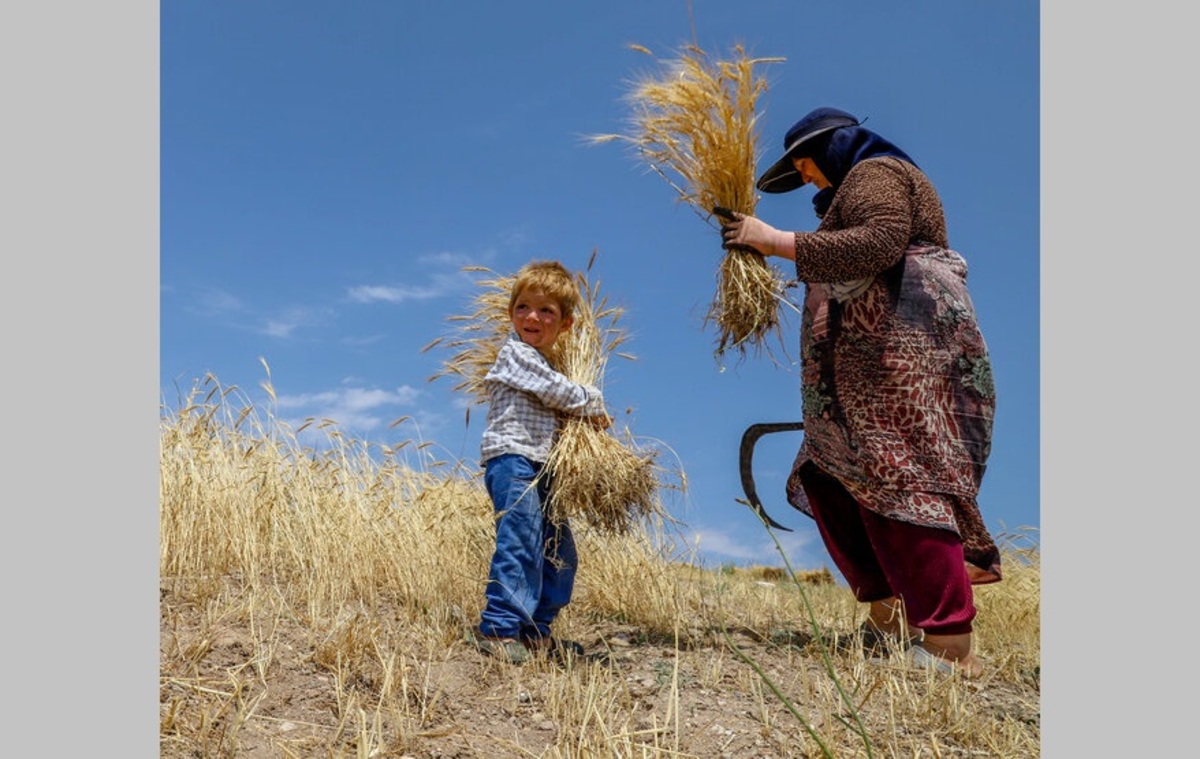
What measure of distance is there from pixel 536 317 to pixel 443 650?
136cm

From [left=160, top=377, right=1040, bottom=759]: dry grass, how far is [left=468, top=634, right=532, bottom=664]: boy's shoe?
59mm

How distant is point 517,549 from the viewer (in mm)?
3953

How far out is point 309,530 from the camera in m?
5.04

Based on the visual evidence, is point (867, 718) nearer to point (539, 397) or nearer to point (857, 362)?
point (857, 362)

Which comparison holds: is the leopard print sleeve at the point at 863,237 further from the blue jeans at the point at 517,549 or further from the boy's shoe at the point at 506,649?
the boy's shoe at the point at 506,649

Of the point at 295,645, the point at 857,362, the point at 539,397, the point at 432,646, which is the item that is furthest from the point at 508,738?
the point at 857,362

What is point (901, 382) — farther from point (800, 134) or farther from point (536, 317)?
point (536, 317)

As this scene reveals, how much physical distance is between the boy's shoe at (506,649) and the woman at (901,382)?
4.46 feet

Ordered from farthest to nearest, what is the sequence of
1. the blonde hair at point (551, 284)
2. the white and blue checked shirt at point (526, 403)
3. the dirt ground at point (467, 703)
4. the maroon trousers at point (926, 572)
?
the blonde hair at point (551, 284)
the white and blue checked shirt at point (526, 403)
the maroon trousers at point (926, 572)
the dirt ground at point (467, 703)

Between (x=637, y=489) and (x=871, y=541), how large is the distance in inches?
35.8

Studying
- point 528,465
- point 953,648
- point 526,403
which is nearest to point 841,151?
point 526,403

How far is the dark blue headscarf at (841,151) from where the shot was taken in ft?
13.4

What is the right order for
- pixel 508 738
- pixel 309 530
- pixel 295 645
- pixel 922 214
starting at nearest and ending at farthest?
1. pixel 508 738
2. pixel 295 645
3. pixel 922 214
4. pixel 309 530

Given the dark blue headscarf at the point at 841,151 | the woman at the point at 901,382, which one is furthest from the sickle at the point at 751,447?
the dark blue headscarf at the point at 841,151
